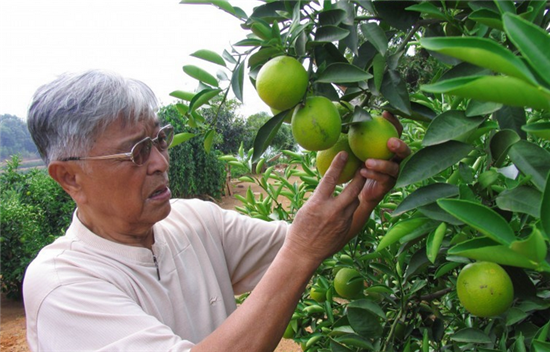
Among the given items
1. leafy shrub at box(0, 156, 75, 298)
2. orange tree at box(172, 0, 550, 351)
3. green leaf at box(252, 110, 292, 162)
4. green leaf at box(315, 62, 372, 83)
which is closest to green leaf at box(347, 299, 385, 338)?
orange tree at box(172, 0, 550, 351)

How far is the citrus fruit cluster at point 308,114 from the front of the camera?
833 millimetres

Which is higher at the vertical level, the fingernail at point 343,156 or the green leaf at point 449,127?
the green leaf at point 449,127

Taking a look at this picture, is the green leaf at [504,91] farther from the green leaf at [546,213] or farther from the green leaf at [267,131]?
the green leaf at [267,131]

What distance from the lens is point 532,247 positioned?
490mm

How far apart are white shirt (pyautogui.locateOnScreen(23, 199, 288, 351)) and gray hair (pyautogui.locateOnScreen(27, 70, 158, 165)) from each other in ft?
0.87

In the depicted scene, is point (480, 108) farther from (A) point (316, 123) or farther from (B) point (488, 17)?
(A) point (316, 123)

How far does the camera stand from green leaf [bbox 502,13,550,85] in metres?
0.45

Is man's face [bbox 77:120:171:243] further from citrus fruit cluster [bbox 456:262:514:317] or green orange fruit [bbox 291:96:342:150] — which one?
citrus fruit cluster [bbox 456:262:514:317]

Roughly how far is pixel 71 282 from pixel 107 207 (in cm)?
25

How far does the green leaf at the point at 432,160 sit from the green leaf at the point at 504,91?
0.31 meters

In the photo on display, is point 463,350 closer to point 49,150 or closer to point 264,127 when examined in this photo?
point 264,127

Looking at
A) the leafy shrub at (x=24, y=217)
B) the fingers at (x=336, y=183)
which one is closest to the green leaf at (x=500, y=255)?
the fingers at (x=336, y=183)

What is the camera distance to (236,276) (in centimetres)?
168

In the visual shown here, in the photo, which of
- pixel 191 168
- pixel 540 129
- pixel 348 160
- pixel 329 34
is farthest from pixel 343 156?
pixel 191 168
